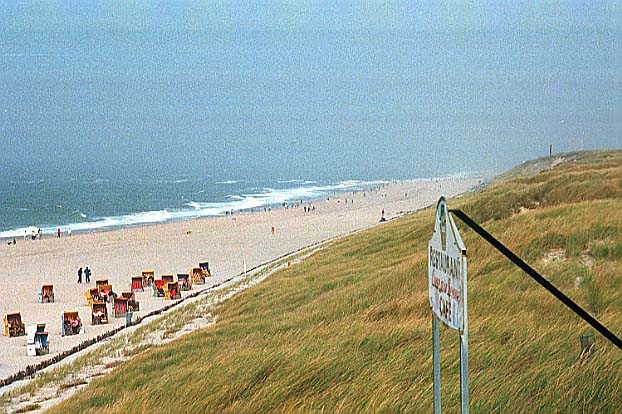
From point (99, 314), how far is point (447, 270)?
63.3 ft

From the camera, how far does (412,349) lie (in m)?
7.10

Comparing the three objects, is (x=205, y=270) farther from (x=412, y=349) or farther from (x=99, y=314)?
(x=412, y=349)

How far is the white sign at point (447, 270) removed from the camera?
2.91 metres

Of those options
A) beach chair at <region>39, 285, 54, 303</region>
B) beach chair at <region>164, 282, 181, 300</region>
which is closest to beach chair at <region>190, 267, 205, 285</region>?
beach chair at <region>164, 282, 181, 300</region>

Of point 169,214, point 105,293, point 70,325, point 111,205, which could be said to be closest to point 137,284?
point 105,293

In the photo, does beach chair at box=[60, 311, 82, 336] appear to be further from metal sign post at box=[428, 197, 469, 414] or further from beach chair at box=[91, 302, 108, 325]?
metal sign post at box=[428, 197, 469, 414]

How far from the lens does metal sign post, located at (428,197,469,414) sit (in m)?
2.90

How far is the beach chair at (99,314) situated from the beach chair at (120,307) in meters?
0.60

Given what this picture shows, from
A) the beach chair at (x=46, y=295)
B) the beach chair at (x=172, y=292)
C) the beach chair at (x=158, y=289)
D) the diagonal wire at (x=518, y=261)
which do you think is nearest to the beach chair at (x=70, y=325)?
the beach chair at (x=172, y=292)

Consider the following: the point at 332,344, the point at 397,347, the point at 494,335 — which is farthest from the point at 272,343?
the point at 494,335

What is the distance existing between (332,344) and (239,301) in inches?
382

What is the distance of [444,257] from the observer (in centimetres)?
314

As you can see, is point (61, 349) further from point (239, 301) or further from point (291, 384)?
point (291, 384)

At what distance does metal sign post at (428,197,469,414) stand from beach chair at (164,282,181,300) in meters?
22.5
